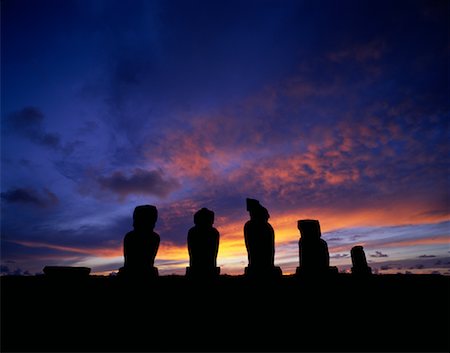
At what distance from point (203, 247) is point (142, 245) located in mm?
2159

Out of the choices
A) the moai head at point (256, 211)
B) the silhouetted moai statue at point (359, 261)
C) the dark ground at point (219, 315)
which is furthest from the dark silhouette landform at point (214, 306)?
the silhouetted moai statue at point (359, 261)

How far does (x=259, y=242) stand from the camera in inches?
412

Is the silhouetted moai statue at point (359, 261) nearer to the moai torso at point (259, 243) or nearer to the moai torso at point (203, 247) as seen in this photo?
the moai torso at point (259, 243)

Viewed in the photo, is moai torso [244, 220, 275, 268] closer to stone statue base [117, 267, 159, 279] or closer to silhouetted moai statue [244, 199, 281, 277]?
silhouetted moai statue [244, 199, 281, 277]

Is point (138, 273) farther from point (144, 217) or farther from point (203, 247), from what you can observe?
point (203, 247)

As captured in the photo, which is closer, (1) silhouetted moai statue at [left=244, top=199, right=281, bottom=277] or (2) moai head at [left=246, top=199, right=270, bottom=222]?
(1) silhouetted moai statue at [left=244, top=199, right=281, bottom=277]

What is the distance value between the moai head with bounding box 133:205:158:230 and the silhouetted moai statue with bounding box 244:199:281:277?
3603mm

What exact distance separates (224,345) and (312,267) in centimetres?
531

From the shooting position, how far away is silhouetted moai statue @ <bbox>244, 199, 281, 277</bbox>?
392 inches

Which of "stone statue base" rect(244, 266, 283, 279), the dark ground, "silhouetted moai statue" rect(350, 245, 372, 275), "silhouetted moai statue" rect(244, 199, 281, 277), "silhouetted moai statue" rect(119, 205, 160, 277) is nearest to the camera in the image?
the dark ground

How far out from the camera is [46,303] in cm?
751

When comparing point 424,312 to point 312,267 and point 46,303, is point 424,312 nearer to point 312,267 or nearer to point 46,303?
point 312,267

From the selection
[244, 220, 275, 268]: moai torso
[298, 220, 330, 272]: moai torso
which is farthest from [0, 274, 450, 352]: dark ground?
[298, 220, 330, 272]: moai torso

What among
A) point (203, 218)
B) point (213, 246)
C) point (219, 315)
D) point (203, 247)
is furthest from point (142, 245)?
point (219, 315)
